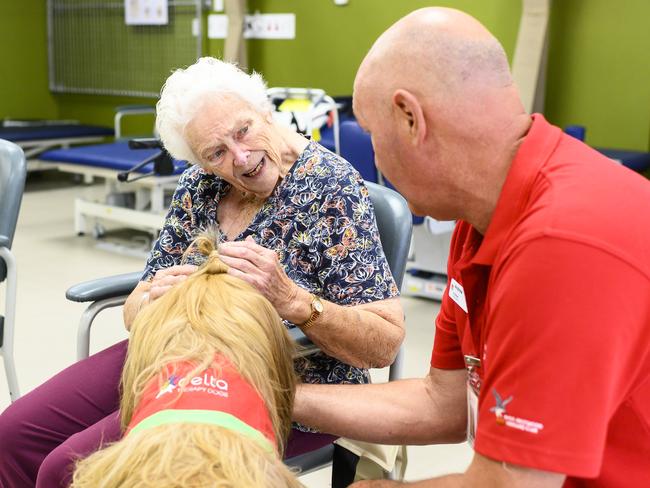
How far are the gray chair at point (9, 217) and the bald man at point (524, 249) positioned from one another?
1.43 meters

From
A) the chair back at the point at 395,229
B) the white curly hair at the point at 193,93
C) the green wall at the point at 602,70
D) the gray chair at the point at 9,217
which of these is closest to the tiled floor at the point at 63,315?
the gray chair at the point at 9,217

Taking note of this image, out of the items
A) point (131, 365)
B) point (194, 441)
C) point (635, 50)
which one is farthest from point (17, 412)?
point (635, 50)

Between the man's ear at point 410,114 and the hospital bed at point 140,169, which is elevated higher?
the man's ear at point 410,114

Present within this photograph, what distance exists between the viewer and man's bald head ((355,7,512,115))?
3.39 ft

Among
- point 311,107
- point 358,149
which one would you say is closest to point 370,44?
point 311,107

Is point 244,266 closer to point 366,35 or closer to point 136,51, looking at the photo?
point 366,35

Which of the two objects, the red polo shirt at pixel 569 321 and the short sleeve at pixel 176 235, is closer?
the red polo shirt at pixel 569 321

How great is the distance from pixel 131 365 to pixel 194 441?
0.23 m

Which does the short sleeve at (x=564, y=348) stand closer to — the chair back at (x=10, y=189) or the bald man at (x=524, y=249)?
the bald man at (x=524, y=249)

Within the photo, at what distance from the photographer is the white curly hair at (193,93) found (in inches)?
71.7

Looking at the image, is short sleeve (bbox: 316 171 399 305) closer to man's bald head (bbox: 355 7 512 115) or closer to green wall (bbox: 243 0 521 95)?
man's bald head (bbox: 355 7 512 115)

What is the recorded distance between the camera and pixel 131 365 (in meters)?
1.25

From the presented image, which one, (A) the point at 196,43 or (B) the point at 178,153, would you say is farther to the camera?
(A) the point at 196,43

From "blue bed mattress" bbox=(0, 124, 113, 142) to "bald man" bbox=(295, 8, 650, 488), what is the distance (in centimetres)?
585
